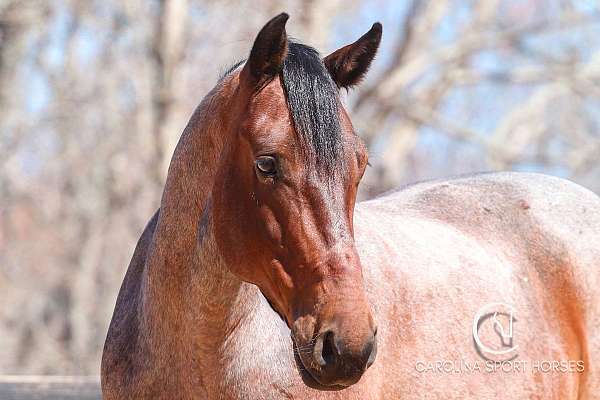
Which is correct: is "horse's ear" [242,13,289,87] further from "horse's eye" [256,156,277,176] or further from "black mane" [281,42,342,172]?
"horse's eye" [256,156,277,176]

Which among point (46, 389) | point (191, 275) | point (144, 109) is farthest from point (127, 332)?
point (144, 109)

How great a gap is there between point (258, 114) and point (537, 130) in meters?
18.5

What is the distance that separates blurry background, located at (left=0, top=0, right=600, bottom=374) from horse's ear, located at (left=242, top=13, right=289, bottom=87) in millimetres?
8469

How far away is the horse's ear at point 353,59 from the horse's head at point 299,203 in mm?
175

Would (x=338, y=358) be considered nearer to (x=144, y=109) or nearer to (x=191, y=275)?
(x=191, y=275)

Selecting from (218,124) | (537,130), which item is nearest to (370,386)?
(218,124)

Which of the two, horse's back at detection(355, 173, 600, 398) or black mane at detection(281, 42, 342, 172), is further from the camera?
horse's back at detection(355, 173, 600, 398)

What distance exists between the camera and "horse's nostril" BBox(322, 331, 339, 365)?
2.92 meters

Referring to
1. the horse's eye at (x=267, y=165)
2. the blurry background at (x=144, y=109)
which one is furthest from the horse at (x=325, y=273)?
the blurry background at (x=144, y=109)

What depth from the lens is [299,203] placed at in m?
3.12

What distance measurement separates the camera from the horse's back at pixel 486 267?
4133mm

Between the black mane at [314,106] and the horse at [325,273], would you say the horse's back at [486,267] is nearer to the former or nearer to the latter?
the horse at [325,273]

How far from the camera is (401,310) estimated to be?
4074 millimetres

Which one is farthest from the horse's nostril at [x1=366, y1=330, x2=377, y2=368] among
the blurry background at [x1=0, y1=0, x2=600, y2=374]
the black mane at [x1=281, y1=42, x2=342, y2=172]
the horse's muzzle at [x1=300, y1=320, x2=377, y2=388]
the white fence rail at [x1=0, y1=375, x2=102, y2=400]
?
the blurry background at [x1=0, y1=0, x2=600, y2=374]
